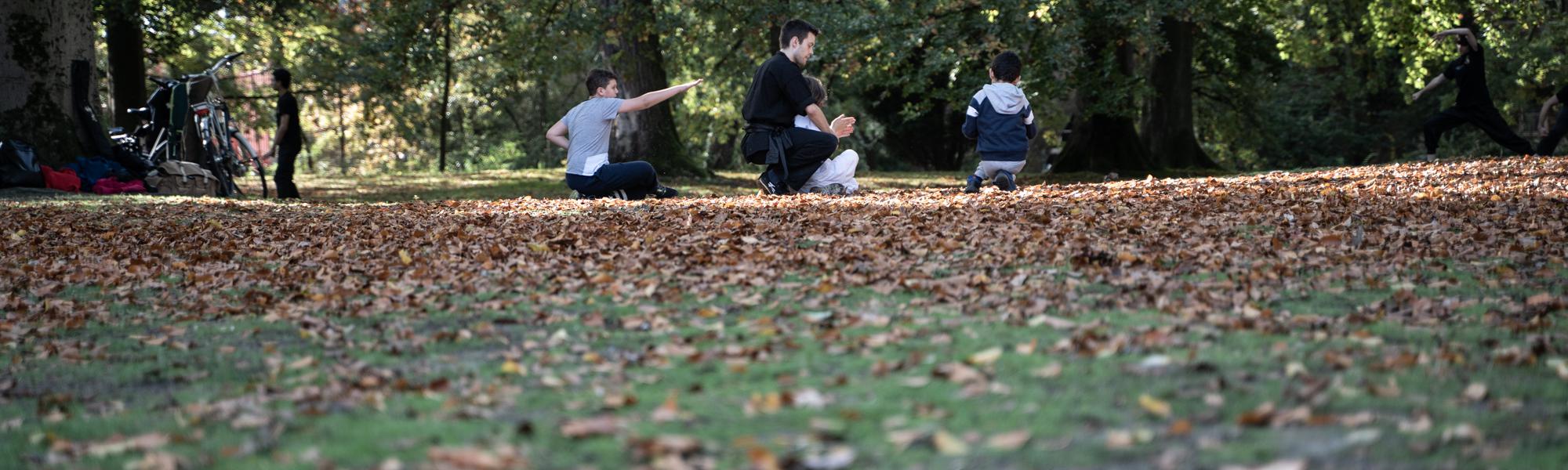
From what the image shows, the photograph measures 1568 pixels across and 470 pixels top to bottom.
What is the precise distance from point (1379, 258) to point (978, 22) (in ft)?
41.6

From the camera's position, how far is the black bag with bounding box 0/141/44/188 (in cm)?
1462

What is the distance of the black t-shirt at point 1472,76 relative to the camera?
48.4ft

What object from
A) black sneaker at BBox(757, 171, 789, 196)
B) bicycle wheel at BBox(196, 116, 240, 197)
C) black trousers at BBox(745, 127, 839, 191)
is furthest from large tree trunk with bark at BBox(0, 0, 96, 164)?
black trousers at BBox(745, 127, 839, 191)

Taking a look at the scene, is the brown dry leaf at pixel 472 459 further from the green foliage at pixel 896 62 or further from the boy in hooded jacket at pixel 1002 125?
the green foliage at pixel 896 62

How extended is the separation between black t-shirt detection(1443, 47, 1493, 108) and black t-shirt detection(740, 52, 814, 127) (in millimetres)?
7644

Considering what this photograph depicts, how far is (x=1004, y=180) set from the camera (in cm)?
1187

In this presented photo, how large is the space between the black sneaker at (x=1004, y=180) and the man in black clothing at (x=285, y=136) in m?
8.66

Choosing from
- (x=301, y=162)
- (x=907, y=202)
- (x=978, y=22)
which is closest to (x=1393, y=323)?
(x=907, y=202)

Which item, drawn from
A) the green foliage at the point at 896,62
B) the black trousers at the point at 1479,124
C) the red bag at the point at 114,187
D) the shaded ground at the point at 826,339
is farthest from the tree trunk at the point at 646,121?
the shaded ground at the point at 826,339

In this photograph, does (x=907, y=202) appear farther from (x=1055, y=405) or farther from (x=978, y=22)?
(x=978, y=22)

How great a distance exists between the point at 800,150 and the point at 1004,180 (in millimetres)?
1825

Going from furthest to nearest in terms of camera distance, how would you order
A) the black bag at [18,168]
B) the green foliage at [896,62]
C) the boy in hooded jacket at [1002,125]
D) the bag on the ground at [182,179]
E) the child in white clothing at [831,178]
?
1. the green foliage at [896,62]
2. the bag on the ground at [182,179]
3. the black bag at [18,168]
4. the child in white clothing at [831,178]
5. the boy in hooded jacket at [1002,125]

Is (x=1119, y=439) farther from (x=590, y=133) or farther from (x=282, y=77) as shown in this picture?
(x=282, y=77)

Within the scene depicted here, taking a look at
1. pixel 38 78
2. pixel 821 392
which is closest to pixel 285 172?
pixel 38 78
